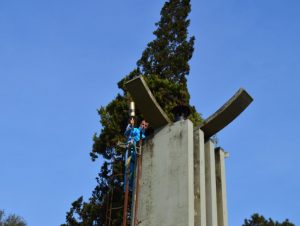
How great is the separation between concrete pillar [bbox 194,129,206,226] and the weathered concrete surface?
158 millimetres

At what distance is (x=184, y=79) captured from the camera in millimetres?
16797

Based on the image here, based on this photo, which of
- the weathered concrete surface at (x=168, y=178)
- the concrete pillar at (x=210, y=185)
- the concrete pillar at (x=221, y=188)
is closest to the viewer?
the weathered concrete surface at (x=168, y=178)

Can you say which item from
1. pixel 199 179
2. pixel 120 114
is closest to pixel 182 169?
pixel 199 179

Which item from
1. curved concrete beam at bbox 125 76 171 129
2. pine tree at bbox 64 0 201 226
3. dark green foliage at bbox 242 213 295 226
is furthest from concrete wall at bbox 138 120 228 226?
dark green foliage at bbox 242 213 295 226

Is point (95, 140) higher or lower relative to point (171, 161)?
higher

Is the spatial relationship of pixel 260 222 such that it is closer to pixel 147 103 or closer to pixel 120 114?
pixel 120 114

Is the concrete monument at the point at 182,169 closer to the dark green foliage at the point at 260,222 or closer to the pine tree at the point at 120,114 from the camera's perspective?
the pine tree at the point at 120,114

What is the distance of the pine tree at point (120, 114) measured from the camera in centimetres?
1416

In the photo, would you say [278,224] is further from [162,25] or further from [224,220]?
[224,220]

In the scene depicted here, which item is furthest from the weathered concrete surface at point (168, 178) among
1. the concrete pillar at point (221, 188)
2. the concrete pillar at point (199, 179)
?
the concrete pillar at point (221, 188)

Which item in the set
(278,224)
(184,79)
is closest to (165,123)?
(184,79)

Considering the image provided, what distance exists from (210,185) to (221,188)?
411mm

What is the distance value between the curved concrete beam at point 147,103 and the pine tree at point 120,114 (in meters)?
4.11

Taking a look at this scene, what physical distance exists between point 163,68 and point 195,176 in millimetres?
9478
